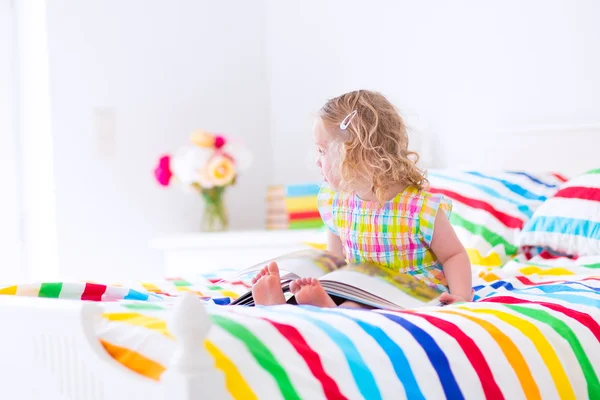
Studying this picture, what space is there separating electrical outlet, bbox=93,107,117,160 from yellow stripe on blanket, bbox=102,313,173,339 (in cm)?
216

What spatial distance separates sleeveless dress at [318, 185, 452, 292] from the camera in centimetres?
168

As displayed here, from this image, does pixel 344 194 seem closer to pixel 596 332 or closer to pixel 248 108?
pixel 596 332

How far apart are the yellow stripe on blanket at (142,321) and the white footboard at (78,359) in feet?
0.08

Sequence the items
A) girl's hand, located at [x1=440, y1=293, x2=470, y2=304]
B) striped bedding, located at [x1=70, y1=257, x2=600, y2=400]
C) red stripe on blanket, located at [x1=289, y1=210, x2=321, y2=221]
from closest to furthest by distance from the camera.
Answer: striped bedding, located at [x1=70, y1=257, x2=600, y2=400], girl's hand, located at [x1=440, y1=293, x2=470, y2=304], red stripe on blanket, located at [x1=289, y1=210, x2=321, y2=221]

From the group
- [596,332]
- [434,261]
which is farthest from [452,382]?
[434,261]

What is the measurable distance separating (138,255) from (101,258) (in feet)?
0.52

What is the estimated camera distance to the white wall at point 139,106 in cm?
315

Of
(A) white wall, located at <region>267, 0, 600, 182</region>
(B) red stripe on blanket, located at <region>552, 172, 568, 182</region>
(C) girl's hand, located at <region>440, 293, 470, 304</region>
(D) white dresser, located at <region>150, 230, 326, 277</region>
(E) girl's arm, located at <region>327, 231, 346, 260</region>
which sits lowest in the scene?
(D) white dresser, located at <region>150, 230, 326, 277</region>

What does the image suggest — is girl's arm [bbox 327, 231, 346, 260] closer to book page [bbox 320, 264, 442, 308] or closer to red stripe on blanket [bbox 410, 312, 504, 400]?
book page [bbox 320, 264, 442, 308]

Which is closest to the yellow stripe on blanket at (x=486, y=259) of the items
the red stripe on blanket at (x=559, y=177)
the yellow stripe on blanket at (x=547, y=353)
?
the red stripe on blanket at (x=559, y=177)

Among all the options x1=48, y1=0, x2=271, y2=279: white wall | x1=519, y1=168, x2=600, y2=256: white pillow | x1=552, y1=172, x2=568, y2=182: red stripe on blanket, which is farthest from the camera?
x1=48, y1=0, x2=271, y2=279: white wall

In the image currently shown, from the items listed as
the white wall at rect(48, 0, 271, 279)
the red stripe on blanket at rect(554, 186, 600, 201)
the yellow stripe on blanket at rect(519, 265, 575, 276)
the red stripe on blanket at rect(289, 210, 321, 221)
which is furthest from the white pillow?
the white wall at rect(48, 0, 271, 279)

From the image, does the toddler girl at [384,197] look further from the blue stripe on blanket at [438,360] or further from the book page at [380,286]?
the blue stripe on blanket at [438,360]

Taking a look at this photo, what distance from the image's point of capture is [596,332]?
4.89 ft
